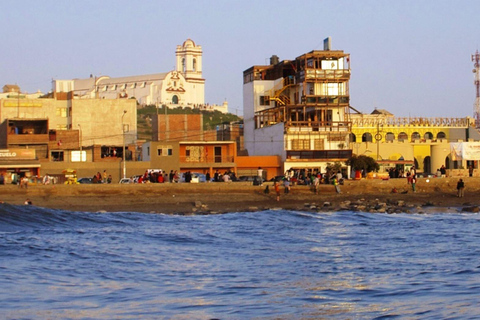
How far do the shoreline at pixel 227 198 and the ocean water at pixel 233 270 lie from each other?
977 centimetres

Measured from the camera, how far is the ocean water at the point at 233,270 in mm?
13289

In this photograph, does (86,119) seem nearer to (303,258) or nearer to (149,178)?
(149,178)

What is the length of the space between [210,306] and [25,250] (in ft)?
26.5

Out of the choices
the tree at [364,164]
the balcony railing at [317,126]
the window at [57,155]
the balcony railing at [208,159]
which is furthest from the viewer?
the window at [57,155]

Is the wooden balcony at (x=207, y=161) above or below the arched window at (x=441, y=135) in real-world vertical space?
below

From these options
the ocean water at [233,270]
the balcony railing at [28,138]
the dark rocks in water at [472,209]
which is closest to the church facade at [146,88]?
the balcony railing at [28,138]

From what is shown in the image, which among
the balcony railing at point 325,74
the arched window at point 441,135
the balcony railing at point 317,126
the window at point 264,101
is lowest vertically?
the arched window at point 441,135

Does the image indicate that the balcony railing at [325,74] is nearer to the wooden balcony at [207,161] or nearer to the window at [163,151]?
the wooden balcony at [207,161]

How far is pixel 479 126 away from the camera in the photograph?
305 ft

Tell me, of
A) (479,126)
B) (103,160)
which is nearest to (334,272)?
(103,160)

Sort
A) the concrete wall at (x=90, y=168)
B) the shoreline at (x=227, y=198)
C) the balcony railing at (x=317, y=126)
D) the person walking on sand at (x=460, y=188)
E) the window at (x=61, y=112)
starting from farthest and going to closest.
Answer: the window at (x=61, y=112) → the balcony railing at (x=317, y=126) → the concrete wall at (x=90, y=168) → the person walking on sand at (x=460, y=188) → the shoreline at (x=227, y=198)

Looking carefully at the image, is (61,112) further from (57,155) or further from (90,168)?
(90,168)

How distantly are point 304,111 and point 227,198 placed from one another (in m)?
21.2

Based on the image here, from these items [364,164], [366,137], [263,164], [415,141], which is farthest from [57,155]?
[415,141]
